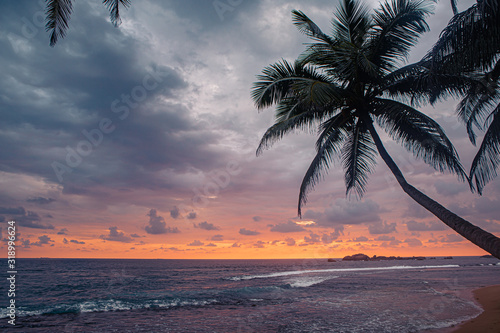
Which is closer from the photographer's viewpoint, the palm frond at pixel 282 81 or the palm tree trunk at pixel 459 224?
the palm tree trunk at pixel 459 224

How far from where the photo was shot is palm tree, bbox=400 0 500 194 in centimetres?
460

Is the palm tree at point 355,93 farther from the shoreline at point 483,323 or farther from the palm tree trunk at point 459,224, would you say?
the shoreline at point 483,323

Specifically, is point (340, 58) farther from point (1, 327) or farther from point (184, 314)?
point (1, 327)

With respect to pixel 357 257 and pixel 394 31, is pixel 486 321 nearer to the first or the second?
pixel 394 31

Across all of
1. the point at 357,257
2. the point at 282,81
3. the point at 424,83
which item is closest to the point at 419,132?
the point at 424,83

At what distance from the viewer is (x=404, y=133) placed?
24.7ft

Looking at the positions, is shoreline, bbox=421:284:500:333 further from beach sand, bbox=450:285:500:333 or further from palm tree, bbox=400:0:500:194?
palm tree, bbox=400:0:500:194

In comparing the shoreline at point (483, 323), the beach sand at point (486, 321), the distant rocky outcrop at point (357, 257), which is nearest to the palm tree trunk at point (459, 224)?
the shoreline at point (483, 323)

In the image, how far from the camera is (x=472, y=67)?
5.69 meters

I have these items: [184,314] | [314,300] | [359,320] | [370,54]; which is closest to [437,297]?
[314,300]

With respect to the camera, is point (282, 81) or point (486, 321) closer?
point (282, 81)

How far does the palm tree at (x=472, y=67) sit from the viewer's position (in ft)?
15.1

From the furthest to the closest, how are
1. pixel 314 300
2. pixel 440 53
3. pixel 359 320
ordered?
pixel 314 300 < pixel 359 320 < pixel 440 53

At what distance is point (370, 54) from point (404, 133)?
2259 mm
